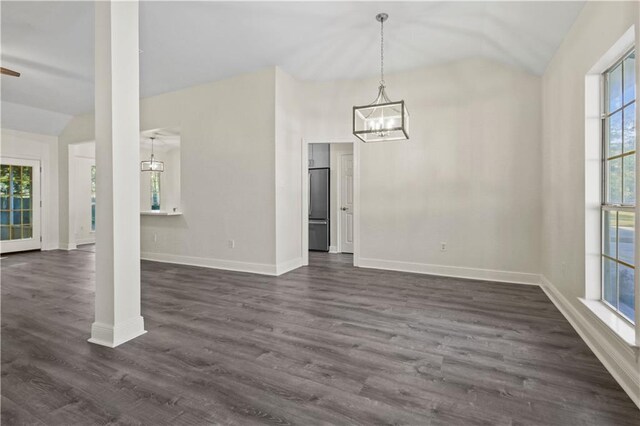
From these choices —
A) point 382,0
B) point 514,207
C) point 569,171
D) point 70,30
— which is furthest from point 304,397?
point 70,30

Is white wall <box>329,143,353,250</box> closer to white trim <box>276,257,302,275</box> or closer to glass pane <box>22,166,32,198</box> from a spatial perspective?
white trim <box>276,257,302,275</box>

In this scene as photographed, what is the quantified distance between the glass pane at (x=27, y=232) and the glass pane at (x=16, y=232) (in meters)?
0.08

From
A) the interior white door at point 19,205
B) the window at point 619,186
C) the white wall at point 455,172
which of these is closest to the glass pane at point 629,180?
the window at point 619,186

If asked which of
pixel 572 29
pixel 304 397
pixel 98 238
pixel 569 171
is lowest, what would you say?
pixel 304 397

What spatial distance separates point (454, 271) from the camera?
4812 mm

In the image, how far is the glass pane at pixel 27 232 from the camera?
7258mm

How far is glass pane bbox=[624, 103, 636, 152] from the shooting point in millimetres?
2307

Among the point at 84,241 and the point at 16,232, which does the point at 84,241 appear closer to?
the point at 84,241

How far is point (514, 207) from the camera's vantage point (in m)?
4.45

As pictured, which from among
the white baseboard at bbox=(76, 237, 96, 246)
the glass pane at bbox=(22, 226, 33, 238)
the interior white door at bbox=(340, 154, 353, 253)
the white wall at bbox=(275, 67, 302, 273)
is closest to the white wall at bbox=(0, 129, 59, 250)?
the glass pane at bbox=(22, 226, 33, 238)

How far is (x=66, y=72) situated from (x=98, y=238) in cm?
405

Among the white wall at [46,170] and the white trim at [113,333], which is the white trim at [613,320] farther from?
the white wall at [46,170]

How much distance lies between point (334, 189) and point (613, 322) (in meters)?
5.62

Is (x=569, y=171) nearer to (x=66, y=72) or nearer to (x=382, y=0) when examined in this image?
(x=382, y=0)
